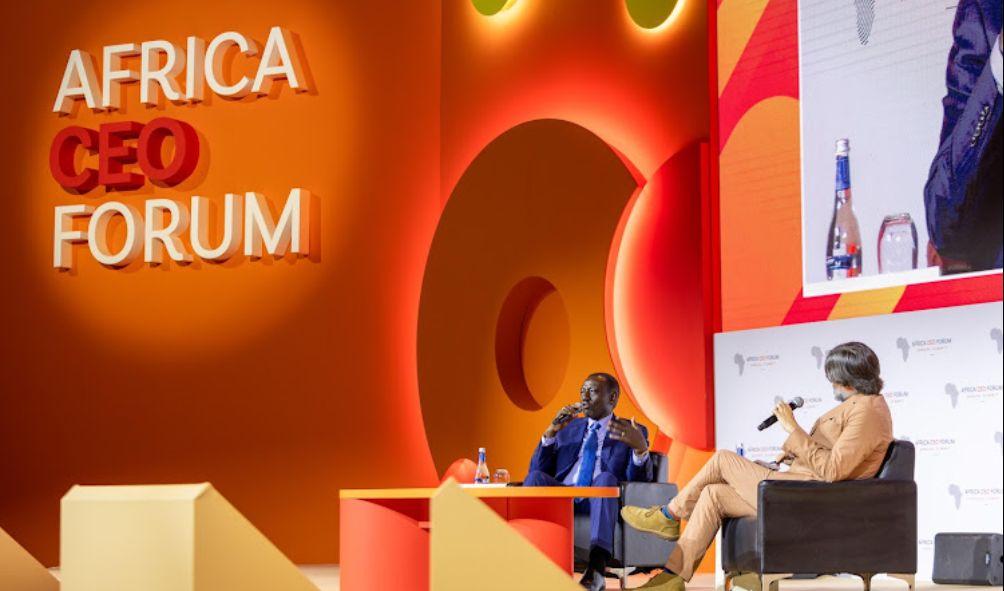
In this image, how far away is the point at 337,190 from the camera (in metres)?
8.95

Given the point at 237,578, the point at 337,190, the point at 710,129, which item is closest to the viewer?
the point at 237,578

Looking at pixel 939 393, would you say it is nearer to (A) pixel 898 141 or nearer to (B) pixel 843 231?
(B) pixel 843 231

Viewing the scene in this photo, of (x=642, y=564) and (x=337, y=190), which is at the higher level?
(x=337, y=190)

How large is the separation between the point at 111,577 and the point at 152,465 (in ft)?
17.1

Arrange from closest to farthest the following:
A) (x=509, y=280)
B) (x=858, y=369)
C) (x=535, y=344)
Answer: (x=858, y=369)
(x=509, y=280)
(x=535, y=344)

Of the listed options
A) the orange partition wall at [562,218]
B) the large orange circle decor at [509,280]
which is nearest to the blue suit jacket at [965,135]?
the orange partition wall at [562,218]

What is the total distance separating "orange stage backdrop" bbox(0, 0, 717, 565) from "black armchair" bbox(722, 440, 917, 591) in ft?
9.70

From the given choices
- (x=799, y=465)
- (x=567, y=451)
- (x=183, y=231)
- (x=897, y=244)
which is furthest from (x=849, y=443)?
(x=183, y=231)

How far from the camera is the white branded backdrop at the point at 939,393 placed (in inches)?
236

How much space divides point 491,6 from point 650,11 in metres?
1.18

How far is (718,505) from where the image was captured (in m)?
5.46

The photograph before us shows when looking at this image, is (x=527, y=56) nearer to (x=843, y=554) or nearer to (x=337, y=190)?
(x=337, y=190)

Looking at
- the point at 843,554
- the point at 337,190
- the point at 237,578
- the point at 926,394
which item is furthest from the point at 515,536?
the point at 337,190

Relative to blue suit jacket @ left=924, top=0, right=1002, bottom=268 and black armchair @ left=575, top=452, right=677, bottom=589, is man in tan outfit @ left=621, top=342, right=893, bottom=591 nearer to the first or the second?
black armchair @ left=575, top=452, right=677, bottom=589
